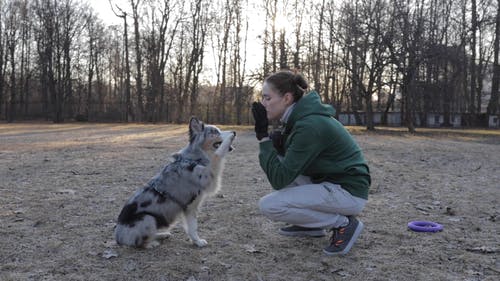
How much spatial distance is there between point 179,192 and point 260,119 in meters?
1.14

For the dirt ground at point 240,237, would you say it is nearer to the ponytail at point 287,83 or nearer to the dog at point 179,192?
the dog at point 179,192


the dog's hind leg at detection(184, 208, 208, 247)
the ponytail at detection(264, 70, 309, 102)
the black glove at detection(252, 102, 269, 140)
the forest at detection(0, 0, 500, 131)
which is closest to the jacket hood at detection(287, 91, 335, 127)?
the ponytail at detection(264, 70, 309, 102)

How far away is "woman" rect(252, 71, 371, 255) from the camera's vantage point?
13.5 ft

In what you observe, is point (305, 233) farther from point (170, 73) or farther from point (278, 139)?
point (170, 73)

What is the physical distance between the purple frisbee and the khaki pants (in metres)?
1.14

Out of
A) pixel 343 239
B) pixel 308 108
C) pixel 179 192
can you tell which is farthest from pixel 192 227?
pixel 308 108

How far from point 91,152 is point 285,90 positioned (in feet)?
36.1

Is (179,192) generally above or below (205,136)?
below

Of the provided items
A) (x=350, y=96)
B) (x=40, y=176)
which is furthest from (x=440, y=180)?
(x=350, y=96)

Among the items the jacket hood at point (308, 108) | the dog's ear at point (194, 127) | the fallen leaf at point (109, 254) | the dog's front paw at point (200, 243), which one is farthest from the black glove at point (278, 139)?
the fallen leaf at point (109, 254)

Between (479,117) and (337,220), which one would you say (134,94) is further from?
(337,220)

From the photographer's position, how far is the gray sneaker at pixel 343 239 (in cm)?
429

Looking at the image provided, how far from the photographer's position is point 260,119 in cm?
427

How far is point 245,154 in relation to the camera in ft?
45.4
